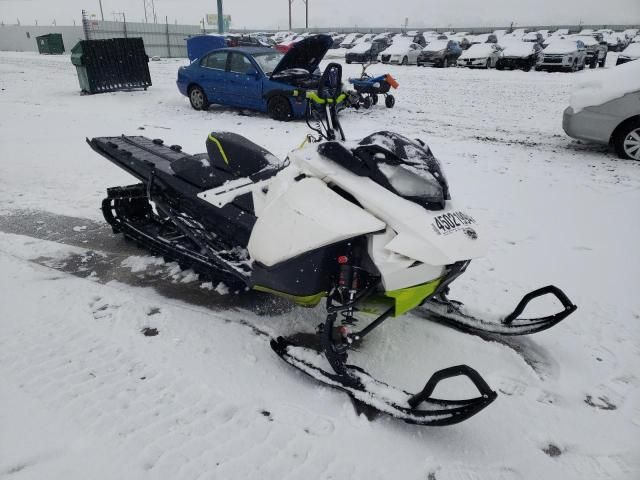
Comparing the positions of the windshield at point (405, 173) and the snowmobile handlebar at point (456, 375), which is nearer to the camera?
the snowmobile handlebar at point (456, 375)

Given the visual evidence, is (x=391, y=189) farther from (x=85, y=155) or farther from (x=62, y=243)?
(x=85, y=155)

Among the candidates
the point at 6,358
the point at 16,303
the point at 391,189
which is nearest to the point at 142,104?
the point at 16,303

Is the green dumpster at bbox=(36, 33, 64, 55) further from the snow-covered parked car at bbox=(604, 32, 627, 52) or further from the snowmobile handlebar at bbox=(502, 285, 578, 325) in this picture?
the snow-covered parked car at bbox=(604, 32, 627, 52)

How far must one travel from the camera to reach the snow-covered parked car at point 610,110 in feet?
20.1

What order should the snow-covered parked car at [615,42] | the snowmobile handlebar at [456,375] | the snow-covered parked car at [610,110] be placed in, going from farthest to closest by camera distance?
the snow-covered parked car at [615,42], the snow-covered parked car at [610,110], the snowmobile handlebar at [456,375]

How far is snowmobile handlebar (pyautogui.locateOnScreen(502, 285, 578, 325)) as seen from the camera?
2.47m

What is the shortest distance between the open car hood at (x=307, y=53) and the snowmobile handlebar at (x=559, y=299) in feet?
9.21

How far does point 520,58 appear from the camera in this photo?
17.3 m

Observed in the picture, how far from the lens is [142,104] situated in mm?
10266

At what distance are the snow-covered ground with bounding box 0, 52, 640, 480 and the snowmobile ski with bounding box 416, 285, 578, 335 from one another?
0.11 m

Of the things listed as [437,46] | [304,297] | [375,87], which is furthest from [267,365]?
[437,46]

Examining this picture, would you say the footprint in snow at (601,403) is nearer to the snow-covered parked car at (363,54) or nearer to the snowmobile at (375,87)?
the snowmobile at (375,87)

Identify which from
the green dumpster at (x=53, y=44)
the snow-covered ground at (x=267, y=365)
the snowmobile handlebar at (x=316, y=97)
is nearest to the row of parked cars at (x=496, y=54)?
the snow-covered ground at (x=267, y=365)

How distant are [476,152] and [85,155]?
5966 mm
